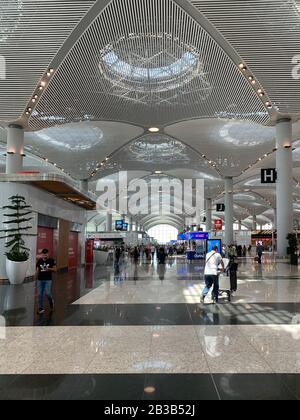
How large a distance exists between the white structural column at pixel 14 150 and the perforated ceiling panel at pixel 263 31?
13.6m

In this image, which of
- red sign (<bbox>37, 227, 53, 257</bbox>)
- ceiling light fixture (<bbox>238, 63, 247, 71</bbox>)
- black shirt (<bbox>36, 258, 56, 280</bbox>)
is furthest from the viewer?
ceiling light fixture (<bbox>238, 63, 247, 71</bbox>)

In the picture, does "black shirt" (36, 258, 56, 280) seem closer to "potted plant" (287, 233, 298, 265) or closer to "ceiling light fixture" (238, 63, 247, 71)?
"ceiling light fixture" (238, 63, 247, 71)

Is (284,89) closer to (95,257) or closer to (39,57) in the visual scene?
(39,57)

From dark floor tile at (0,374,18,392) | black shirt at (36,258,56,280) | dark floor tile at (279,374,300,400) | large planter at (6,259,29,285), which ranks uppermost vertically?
black shirt at (36,258,56,280)

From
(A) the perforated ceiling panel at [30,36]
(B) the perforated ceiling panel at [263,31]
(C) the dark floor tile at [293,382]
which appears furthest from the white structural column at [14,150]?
(C) the dark floor tile at [293,382]

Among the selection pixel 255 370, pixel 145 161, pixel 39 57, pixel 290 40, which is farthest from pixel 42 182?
pixel 145 161

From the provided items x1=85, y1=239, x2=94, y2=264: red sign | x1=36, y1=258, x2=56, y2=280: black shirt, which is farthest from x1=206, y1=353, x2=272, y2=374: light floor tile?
x1=85, y1=239, x2=94, y2=264: red sign

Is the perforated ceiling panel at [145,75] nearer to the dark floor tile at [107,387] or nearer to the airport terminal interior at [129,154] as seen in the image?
the airport terminal interior at [129,154]

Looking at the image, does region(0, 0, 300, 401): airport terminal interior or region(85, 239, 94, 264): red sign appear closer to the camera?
region(0, 0, 300, 401): airport terminal interior

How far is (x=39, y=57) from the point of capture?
19359 mm

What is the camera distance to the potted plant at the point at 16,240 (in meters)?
15.7

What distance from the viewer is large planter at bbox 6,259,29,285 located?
15.7 meters

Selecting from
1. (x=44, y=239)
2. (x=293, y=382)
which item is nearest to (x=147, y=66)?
(x=44, y=239)

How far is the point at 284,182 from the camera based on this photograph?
1080 inches
